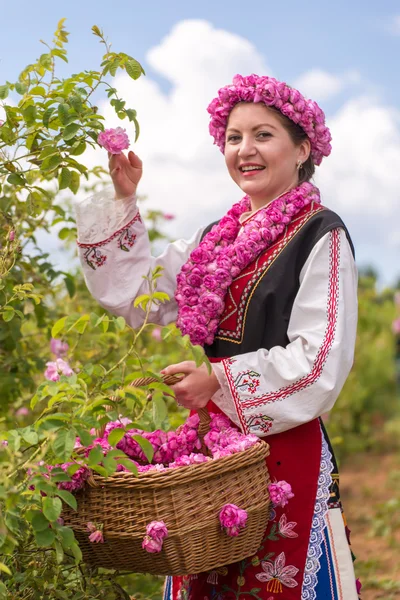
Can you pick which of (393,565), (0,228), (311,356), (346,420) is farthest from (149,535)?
(346,420)

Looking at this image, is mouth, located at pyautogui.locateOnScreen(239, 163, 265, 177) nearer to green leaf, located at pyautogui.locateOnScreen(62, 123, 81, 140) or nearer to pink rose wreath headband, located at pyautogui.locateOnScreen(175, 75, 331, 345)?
pink rose wreath headband, located at pyautogui.locateOnScreen(175, 75, 331, 345)

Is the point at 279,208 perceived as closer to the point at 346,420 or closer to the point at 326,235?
the point at 326,235

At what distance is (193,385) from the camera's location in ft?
6.44

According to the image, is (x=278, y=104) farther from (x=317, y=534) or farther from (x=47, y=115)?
(x=317, y=534)

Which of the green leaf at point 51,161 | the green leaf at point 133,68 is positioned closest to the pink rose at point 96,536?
the green leaf at point 51,161

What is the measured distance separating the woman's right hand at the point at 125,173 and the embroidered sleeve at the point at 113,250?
0.03m

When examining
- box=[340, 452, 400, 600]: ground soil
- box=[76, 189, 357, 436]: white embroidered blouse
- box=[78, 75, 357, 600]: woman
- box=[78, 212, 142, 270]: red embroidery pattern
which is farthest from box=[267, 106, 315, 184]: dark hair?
box=[340, 452, 400, 600]: ground soil

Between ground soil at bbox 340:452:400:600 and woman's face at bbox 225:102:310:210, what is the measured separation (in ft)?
7.39

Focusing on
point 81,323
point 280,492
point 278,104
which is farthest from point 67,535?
point 278,104

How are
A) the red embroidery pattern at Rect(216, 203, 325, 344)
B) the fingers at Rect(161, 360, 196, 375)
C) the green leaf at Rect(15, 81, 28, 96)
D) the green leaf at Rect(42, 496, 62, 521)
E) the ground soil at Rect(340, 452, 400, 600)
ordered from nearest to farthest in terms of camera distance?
the green leaf at Rect(42, 496, 62, 521) → the fingers at Rect(161, 360, 196, 375) → the green leaf at Rect(15, 81, 28, 96) → the red embroidery pattern at Rect(216, 203, 325, 344) → the ground soil at Rect(340, 452, 400, 600)

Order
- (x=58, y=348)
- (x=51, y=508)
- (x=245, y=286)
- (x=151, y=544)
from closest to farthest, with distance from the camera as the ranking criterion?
(x=51, y=508)
(x=151, y=544)
(x=245, y=286)
(x=58, y=348)

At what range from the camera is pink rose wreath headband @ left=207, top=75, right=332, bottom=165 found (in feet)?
7.24

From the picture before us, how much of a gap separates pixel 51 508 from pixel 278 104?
4.03 ft

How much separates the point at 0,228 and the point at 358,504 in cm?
386
